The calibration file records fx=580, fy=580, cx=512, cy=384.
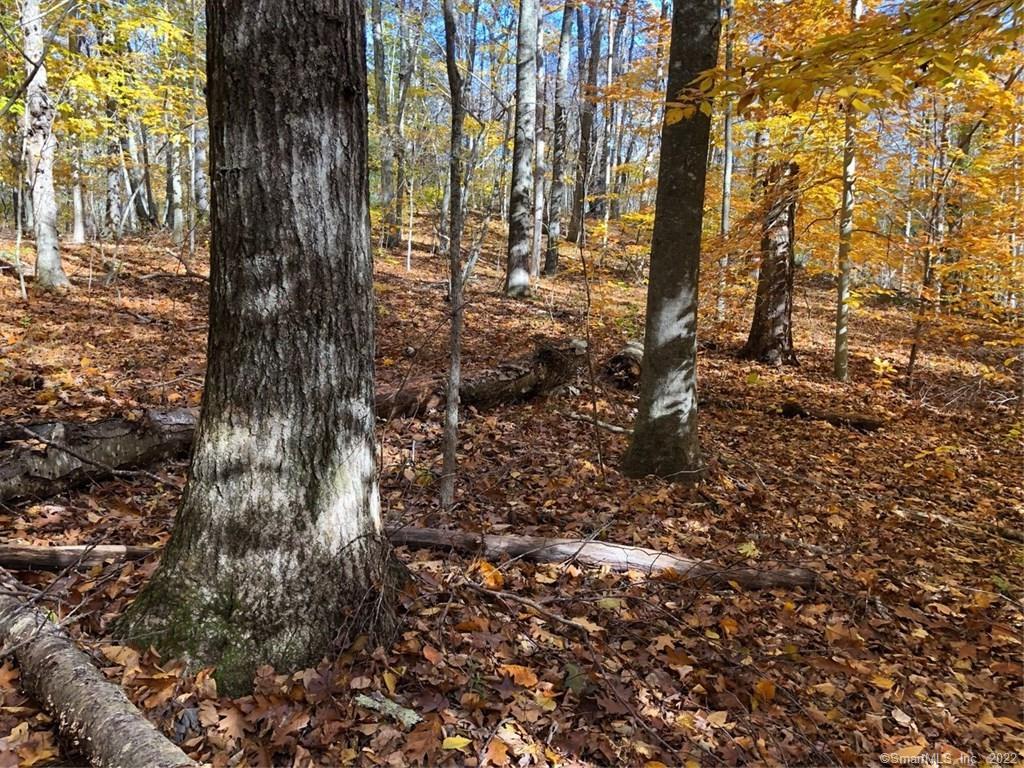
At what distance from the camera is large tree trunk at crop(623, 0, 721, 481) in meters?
4.63

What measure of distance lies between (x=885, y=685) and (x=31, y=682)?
12.6ft

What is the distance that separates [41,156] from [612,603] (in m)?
11.1

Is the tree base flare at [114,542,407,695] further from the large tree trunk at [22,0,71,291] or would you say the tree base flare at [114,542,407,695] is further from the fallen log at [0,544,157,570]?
the large tree trunk at [22,0,71,291]

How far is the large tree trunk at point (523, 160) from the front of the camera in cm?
1139

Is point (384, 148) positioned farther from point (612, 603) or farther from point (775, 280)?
point (612, 603)

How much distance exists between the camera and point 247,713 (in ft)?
7.28

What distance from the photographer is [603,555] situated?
372 cm

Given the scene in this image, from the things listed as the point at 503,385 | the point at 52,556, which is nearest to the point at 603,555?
the point at 52,556

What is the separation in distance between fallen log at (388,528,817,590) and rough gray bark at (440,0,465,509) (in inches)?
23.8

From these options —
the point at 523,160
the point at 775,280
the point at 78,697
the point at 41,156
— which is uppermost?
the point at 523,160

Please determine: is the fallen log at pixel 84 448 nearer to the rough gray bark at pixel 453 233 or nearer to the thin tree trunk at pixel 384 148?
the rough gray bark at pixel 453 233

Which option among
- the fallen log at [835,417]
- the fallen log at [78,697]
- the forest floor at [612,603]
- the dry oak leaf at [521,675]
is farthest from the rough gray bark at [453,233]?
the fallen log at [835,417]

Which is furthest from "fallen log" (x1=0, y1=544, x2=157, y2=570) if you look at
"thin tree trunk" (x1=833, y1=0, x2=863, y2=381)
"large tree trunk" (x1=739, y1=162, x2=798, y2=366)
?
"thin tree trunk" (x1=833, y1=0, x2=863, y2=381)

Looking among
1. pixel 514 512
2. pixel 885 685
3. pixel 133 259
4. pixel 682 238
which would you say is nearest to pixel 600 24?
pixel 133 259
